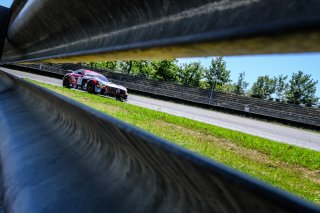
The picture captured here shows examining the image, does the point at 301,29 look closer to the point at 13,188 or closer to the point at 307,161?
the point at 13,188

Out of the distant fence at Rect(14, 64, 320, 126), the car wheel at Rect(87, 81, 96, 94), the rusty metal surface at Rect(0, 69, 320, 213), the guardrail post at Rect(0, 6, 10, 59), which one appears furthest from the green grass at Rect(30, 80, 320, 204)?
the distant fence at Rect(14, 64, 320, 126)

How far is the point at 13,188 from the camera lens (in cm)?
72

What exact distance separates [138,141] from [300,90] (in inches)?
2882

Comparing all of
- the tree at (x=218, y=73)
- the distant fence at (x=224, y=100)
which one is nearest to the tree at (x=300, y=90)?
the tree at (x=218, y=73)

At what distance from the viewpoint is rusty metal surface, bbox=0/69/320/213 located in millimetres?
297

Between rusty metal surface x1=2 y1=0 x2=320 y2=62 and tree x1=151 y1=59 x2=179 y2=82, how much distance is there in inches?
2078

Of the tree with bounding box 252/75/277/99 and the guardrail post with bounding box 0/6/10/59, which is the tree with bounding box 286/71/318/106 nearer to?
the tree with bounding box 252/75/277/99

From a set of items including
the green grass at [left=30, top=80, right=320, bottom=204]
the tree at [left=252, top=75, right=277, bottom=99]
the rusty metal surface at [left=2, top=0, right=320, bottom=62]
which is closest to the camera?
the rusty metal surface at [left=2, top=0, right=320, bottom=62]

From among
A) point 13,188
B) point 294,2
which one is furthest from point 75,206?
point 294,2

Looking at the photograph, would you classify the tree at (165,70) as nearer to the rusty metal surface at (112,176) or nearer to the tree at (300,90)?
the tree at (300,90)

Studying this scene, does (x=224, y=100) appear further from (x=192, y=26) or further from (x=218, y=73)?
(x=192, y=26)

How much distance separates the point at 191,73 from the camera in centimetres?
5872

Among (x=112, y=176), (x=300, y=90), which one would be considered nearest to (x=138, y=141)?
(x=112, y=176)

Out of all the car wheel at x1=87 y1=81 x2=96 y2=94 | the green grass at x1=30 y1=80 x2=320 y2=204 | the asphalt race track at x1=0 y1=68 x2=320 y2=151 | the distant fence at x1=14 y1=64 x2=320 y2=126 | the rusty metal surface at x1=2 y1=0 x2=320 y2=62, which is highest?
the rusty metal surface at x1=2 y1=0 x2=320 y2=62
